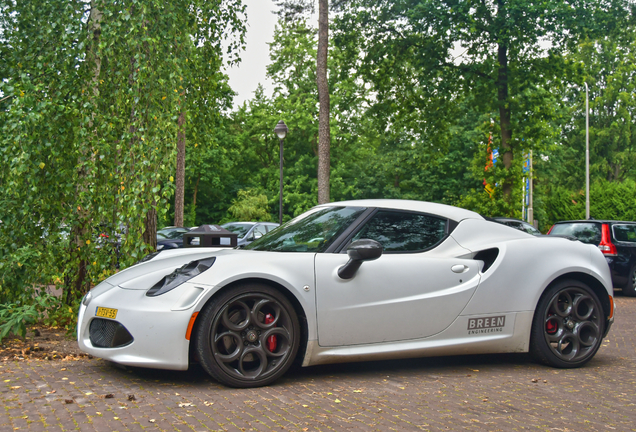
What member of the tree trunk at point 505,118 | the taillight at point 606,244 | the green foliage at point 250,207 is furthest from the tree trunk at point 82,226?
the green foliage at point 250,207

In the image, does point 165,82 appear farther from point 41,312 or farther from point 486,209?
point 486,209

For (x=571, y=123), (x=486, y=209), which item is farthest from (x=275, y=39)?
(x=571, y=123)

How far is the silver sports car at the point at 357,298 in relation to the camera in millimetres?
4586

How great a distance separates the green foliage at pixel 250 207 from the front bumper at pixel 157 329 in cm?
3920

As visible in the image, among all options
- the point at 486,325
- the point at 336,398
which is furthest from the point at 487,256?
the point at 336,398

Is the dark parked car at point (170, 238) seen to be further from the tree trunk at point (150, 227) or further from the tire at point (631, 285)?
the tire at point (631, 285)

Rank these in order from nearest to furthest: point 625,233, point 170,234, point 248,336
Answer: point 248,336
point 625,233
point 170,234

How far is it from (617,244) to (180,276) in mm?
11840

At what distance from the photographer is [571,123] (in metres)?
55.2

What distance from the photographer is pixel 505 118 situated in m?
23.1

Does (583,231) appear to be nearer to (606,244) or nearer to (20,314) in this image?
(606,244)

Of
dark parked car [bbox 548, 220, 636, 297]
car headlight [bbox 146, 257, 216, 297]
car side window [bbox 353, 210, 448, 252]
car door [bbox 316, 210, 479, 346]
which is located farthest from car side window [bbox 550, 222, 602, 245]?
car headlight [bbox 146, 257, 216, 297]

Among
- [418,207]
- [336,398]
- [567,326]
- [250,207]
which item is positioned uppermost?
[250,207]

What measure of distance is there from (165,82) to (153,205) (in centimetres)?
128
